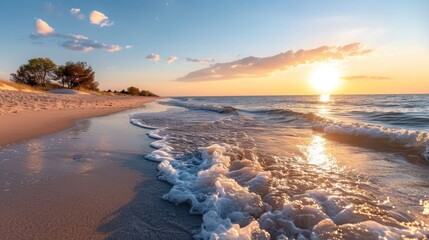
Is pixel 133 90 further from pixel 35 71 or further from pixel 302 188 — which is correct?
pixel 302 188

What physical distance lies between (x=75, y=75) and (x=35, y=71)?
6.82 metres

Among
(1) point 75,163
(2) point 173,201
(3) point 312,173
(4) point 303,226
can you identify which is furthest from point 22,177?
(3) point 312,173

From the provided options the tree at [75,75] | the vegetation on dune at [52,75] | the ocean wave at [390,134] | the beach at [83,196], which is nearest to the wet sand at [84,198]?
the beach at [83,196]

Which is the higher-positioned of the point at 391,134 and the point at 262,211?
the point at 391,134

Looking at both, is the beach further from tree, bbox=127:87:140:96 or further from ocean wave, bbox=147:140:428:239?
tree, bbox=127:87:140:96

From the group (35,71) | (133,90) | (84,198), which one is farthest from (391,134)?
(133,90)

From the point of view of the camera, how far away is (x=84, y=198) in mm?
3064

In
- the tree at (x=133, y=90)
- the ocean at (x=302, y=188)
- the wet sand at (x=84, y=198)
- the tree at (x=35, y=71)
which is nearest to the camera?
the wet sand at (x=84, y=198)

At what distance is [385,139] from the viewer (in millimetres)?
7398

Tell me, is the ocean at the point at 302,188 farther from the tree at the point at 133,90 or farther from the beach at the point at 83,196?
the tree at the point at 133,90

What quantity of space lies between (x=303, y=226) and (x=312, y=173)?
1863 mm

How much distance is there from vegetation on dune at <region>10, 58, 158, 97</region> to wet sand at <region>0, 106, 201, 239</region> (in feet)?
143

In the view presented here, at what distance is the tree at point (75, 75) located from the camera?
5031cm

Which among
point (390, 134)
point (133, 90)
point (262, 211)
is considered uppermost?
point (133, 90)
